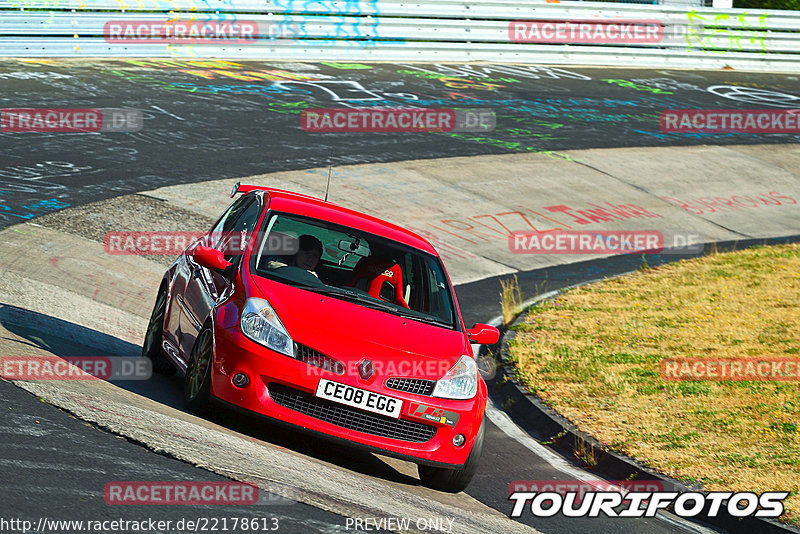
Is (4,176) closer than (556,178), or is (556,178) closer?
(4,176)

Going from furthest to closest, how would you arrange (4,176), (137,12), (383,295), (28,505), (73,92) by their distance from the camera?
1. (137,12)
2. (73,92)
3. (4,176)
4. (383,295)
5. (28,505)

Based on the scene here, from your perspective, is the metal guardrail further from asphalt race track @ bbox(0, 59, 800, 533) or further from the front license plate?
the front license plate

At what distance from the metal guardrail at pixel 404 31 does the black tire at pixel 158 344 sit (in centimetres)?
1404

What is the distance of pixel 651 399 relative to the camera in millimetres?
9539

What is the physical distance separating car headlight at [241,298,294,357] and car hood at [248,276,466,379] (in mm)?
45

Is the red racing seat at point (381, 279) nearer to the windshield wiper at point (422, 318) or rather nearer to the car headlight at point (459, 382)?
the windshield wiper at point (422, 318)

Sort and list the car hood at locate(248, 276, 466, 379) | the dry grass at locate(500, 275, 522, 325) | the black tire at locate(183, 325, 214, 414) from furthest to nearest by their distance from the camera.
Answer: the dry grass at locate(500, 275, 522, 325) → the black tire at locate(183, 325, 214, 414) → the car hood at locate(248, 276, 466, 379)

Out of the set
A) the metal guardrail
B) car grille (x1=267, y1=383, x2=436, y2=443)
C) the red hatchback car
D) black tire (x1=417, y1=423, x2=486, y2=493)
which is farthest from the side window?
the metal guardrail

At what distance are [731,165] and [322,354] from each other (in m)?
18.1

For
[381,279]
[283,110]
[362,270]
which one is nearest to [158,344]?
[362,270]

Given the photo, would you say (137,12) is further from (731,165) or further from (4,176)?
(731,165)

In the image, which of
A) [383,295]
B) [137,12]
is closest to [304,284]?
[383,295]

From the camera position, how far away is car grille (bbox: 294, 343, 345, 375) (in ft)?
20.9

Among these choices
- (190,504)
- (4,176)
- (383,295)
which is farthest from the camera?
(4,176)
